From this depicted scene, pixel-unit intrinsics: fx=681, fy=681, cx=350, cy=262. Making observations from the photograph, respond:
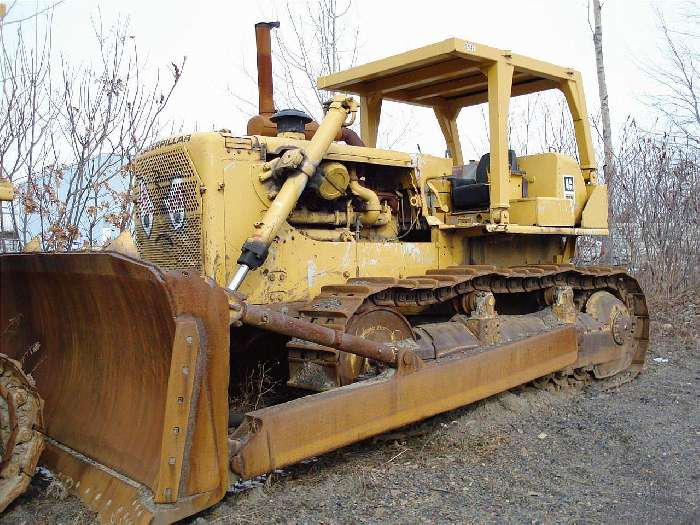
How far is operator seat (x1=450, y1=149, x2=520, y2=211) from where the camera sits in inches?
220

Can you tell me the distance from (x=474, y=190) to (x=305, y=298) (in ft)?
5.95

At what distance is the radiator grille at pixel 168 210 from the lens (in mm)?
4441

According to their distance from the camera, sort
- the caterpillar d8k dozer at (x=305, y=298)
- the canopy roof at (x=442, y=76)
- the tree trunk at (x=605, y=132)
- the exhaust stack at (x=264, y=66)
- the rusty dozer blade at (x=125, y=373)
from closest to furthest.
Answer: the rusty dozer blade at (x=125, y=373) < the caterpillar d8k dozer at (x=305, y=298) < the canopy roof at (x=442, y=76) < the exhaust stack at (x=264, y=66) < the tree trunk at (x=605, y=132)

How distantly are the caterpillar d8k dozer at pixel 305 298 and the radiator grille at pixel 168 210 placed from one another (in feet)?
0.06

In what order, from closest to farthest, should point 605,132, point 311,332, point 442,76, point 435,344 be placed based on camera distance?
point 311,332 < point 435,344 < point 442,76 < point 605,132

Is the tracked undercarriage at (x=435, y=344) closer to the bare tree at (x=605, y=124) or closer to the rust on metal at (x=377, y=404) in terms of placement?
the rust on metal at (x=377, y=404)

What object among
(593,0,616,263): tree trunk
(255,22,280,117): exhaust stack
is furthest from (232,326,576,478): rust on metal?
(593,0,616,263): tree trunk

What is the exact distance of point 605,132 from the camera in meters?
11.9

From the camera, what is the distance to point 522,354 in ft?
16.9

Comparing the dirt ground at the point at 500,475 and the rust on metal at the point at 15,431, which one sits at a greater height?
the rust on metal at the point at 15,431

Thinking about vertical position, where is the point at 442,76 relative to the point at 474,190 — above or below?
above

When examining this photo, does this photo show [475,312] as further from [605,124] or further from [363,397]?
[605,124]

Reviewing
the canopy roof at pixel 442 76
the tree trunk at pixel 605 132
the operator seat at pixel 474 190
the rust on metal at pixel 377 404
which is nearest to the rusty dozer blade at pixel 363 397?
the rust on metal at pixel 377 404

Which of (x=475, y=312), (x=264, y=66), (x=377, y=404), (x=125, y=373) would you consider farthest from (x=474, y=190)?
(x=125, y=373)
